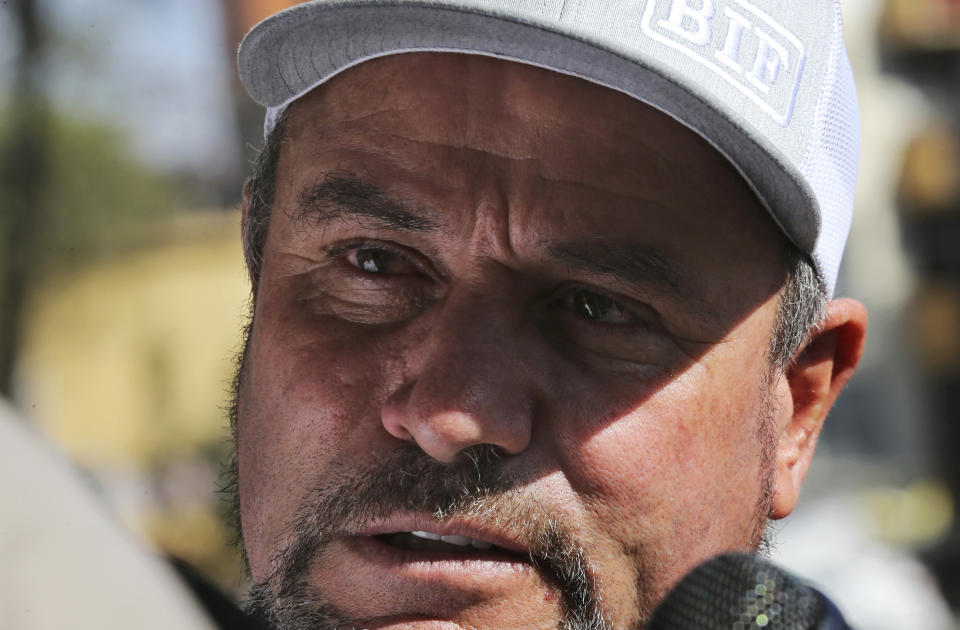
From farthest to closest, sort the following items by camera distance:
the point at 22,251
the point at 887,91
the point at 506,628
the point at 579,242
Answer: the point at 887,91
the point at 22,251
the point at 579,242
the point at 506,628

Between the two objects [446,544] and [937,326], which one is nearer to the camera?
[446,544]

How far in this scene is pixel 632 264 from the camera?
1.71 meters

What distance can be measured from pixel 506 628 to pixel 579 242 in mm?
597

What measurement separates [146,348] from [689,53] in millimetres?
7631

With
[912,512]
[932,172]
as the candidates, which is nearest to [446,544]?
[912,512]

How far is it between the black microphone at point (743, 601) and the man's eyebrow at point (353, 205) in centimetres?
93

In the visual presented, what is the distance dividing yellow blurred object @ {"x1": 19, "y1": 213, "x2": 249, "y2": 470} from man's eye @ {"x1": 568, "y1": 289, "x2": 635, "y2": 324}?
5.51m

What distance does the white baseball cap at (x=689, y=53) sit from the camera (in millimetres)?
1556

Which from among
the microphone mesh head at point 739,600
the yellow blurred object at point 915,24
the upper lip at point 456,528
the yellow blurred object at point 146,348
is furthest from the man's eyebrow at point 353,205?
the yellow blurred object at point 915,24

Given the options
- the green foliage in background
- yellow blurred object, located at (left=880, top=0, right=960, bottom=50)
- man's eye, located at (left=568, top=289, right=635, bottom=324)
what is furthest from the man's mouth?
yellow blurred object, located at (left=880, top=0, right=960, bottom=50)

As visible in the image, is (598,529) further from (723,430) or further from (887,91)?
(887,91)

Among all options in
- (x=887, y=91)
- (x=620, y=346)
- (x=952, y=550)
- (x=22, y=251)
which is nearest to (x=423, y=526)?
(x=620, y=346)

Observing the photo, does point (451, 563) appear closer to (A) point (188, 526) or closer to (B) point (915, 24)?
(A) point (188, 526)

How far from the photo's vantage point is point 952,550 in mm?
11609
